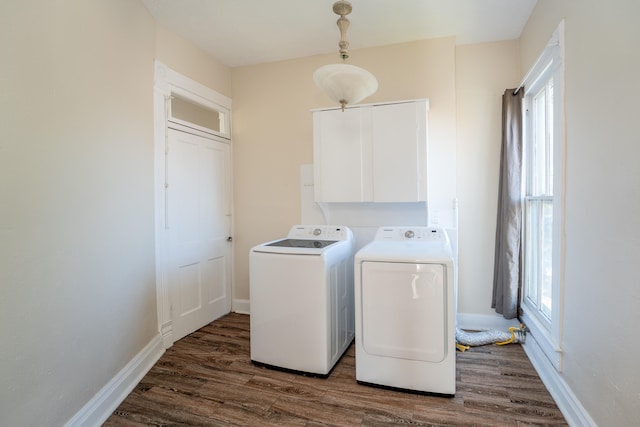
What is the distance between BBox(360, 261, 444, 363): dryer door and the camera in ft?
6.53

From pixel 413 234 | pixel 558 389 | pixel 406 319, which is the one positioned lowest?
pixel 558 389

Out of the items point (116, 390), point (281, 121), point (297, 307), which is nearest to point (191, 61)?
point (281, 121)

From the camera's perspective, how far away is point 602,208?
1.47m

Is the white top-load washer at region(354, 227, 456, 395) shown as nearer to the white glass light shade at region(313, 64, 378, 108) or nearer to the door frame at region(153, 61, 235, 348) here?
the white glass light shade at region(313, 64, 378, 108)

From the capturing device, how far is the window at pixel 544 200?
194 centimetres

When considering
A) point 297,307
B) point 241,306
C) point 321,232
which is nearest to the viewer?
point 297,307

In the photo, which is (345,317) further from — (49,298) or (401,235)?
(49,298)

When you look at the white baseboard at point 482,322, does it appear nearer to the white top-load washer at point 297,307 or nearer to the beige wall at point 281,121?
the white top-load washer at point 297,307

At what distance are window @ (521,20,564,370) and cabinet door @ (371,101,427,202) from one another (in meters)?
0.82

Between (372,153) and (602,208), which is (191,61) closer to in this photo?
(372,153)

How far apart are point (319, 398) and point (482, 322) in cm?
176

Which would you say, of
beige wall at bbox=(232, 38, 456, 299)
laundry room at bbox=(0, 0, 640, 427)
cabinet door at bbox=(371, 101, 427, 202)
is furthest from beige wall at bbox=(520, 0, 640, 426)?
beige wall at bbox=(232, 38, 456, 299)

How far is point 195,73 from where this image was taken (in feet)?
Answer: 10.0

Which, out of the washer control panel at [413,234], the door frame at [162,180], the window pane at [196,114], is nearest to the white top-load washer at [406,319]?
the washer control panel at [413,234]
